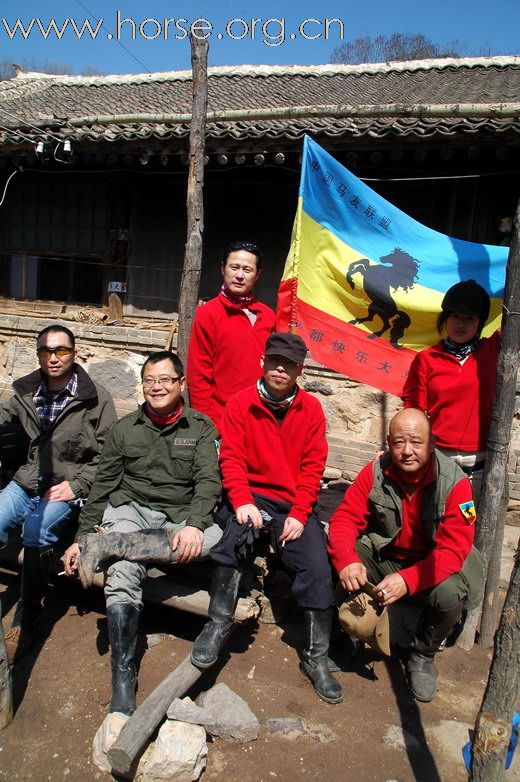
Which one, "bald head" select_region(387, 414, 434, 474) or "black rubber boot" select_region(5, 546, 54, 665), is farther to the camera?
"black rubber boot" select_region(5, 546, 54, 665)

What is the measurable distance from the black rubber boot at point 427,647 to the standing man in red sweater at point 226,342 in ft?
5.57

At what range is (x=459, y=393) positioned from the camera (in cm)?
335

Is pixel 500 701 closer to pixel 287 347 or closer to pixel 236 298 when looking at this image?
pixel 287 347

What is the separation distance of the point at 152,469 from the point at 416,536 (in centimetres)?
155

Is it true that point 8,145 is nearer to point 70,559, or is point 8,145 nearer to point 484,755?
point 70,559

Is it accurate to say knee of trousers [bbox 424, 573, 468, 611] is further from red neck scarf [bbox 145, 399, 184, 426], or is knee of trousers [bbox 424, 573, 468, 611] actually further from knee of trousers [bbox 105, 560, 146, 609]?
red neck scarf [bbox 145, 399, 184, 426]

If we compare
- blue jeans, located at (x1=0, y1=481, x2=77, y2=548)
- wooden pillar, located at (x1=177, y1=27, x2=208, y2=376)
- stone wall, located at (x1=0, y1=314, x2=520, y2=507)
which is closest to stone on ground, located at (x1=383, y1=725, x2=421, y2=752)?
blue jeans, located at (x1=0, y1=481, x2=77, y2=548)

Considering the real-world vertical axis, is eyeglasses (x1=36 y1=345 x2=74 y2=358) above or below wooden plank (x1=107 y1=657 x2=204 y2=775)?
above

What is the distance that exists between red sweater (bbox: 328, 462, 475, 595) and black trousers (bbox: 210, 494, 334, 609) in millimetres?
99

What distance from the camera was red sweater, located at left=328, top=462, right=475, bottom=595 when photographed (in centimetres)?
287

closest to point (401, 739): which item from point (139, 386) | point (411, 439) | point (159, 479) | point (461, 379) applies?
point (411, 439)

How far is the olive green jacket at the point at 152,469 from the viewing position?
3.31 m

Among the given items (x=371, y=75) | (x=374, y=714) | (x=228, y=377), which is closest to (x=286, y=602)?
(x=374, y=714)

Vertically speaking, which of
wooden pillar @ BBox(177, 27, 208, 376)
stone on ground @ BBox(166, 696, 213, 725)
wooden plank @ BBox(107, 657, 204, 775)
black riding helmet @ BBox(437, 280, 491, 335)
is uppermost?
wooden pillar @ BBox(177, 27, 208, 376)
